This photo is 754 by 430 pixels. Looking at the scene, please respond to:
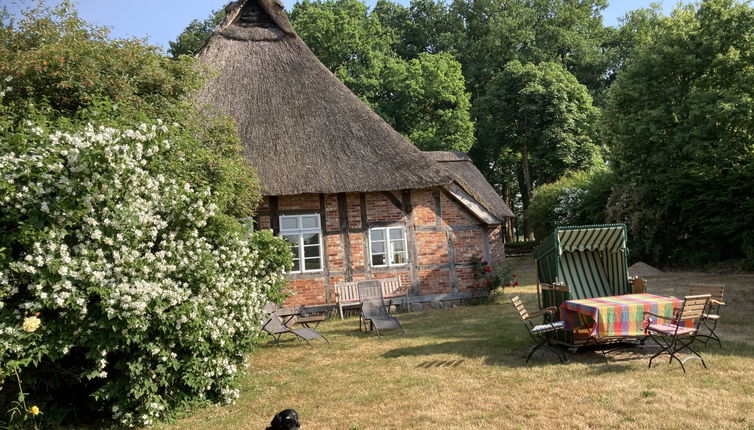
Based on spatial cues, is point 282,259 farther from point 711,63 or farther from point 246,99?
point 711,63

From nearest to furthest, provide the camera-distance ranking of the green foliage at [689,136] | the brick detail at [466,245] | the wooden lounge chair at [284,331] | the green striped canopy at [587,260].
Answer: the green striped canopy at [587,260], the wooden lounge chair at [284,331], the brick detail at [466,245], the green foliage at [689,136]

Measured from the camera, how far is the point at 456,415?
19.1 feet

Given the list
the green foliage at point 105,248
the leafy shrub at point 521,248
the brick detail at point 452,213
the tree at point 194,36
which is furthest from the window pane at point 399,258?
the tree at point 194,36

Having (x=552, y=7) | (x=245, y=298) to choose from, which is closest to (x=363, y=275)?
(x=245, y=298)

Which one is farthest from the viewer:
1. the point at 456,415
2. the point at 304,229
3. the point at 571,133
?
the point at 571,133

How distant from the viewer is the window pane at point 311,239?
1351cm

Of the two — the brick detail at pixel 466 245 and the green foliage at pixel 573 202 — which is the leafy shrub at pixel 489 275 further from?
the green foliage at pixel 573 202

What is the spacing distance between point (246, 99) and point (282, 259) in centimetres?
774

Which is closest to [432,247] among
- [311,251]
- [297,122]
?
[311,251]

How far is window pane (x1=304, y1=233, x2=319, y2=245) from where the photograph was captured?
44.3ft

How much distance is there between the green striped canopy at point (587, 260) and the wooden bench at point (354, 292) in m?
4.73

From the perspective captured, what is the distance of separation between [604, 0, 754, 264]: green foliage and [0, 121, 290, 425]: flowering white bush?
15308 millimetres


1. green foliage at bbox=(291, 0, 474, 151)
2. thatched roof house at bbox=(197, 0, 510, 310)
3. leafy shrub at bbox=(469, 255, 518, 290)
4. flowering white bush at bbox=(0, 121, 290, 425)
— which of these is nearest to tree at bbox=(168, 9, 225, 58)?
green foliage at bbox=(291, 0, 474, 151)

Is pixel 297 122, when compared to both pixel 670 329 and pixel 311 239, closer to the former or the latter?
pixel 311 239
